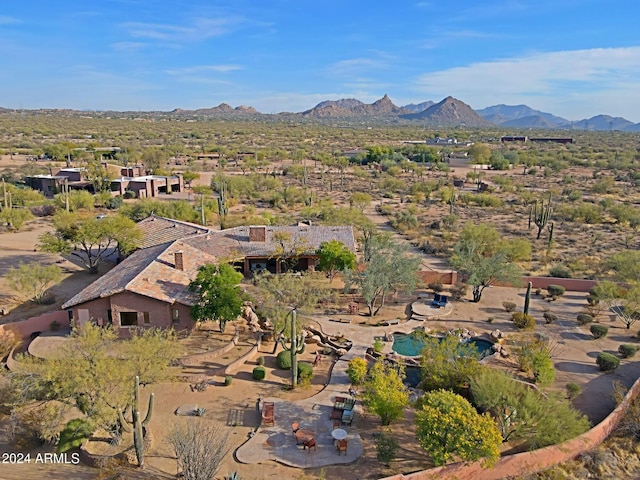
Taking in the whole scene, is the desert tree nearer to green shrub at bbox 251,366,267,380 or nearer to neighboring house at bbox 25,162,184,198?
green shrub at bbox 251,366,267,380

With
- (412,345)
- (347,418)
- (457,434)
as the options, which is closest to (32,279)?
(347,418)

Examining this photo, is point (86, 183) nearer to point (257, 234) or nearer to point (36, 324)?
point (257, 234)

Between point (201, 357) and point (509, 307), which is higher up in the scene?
point (509, 307)

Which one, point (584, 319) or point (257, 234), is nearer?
point (584, 319)

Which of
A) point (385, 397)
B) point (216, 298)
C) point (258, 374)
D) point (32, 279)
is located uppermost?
point (216, 298)

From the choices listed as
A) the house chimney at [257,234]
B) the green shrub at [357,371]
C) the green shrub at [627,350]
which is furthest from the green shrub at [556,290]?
the house chimney at [257,234]

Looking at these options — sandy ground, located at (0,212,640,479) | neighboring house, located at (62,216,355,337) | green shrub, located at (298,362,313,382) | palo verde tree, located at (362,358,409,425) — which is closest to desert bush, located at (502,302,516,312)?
sandy ground, located at (0,212,640,479)

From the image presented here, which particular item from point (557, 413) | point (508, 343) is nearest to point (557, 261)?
point (508, 343)

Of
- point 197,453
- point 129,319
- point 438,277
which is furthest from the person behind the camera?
point 438,277
